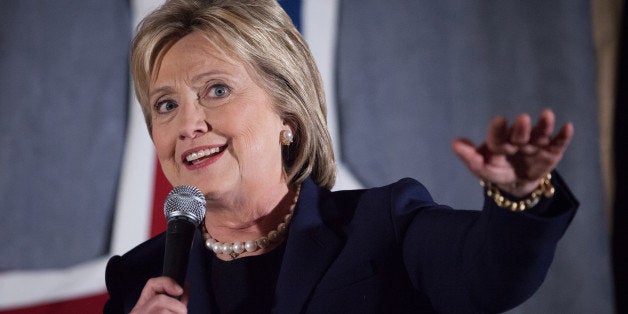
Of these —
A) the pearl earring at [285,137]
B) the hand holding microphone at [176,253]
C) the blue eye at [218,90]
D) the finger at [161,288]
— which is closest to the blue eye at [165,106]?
the blue eye at [218,90]

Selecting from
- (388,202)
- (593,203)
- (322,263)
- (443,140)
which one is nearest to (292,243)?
(322,263)

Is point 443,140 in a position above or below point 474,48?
below

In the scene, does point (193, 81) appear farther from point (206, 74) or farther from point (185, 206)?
point (185, 206)

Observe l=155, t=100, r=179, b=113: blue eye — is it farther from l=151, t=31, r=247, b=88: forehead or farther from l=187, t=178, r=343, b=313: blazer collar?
l=187, t=178, r=343, b=313: blazer collar

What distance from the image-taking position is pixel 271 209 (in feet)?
5.12

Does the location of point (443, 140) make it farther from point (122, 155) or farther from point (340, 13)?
point (122, 155)

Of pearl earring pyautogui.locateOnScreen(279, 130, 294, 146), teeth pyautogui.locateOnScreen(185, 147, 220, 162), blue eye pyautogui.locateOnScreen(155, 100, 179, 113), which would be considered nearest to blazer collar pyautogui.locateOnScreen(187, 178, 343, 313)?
pearl earring pyautogui.locateOnScreen(279, 130, 294, 146)

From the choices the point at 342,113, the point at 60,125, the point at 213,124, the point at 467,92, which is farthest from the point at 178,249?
the point at 467,92

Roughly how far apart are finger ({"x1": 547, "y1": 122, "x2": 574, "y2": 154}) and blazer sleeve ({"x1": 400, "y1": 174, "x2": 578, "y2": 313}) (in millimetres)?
80

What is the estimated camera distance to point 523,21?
6.72 feet

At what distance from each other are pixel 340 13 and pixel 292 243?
880 mm

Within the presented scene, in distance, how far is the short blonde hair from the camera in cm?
157

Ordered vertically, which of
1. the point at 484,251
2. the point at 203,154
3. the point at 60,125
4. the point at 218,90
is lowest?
the point at 484,251

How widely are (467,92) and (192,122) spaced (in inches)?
35.0
